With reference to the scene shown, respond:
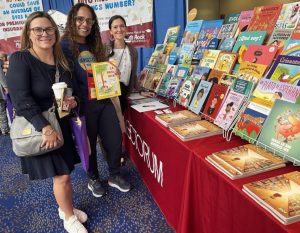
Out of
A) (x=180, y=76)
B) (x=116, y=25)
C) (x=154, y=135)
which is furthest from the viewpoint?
(x=116, y=25)

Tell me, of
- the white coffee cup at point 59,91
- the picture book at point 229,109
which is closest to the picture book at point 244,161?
the picture book at point 229,109

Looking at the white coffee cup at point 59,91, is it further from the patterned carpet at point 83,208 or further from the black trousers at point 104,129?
the patterned carpet at point 83,208

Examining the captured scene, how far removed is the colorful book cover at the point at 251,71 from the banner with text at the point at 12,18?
388cm

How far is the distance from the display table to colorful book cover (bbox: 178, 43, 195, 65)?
0.56 meters

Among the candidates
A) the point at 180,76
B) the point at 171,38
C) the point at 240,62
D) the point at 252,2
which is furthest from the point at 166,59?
the point at 252,2

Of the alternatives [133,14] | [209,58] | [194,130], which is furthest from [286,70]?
[133,14]

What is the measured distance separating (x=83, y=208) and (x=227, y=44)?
1.69 metres

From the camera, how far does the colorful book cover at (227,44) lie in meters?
1.70

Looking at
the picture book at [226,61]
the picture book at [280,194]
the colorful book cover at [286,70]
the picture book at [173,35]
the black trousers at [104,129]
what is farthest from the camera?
the picture book at [173,35]

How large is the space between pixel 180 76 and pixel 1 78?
105 inches

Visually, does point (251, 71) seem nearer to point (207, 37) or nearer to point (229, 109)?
point (229, 109)

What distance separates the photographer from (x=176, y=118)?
1.69 m

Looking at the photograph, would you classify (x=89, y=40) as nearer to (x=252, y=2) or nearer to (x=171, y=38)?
(x=171, y=38)

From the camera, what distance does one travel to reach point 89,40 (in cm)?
191
